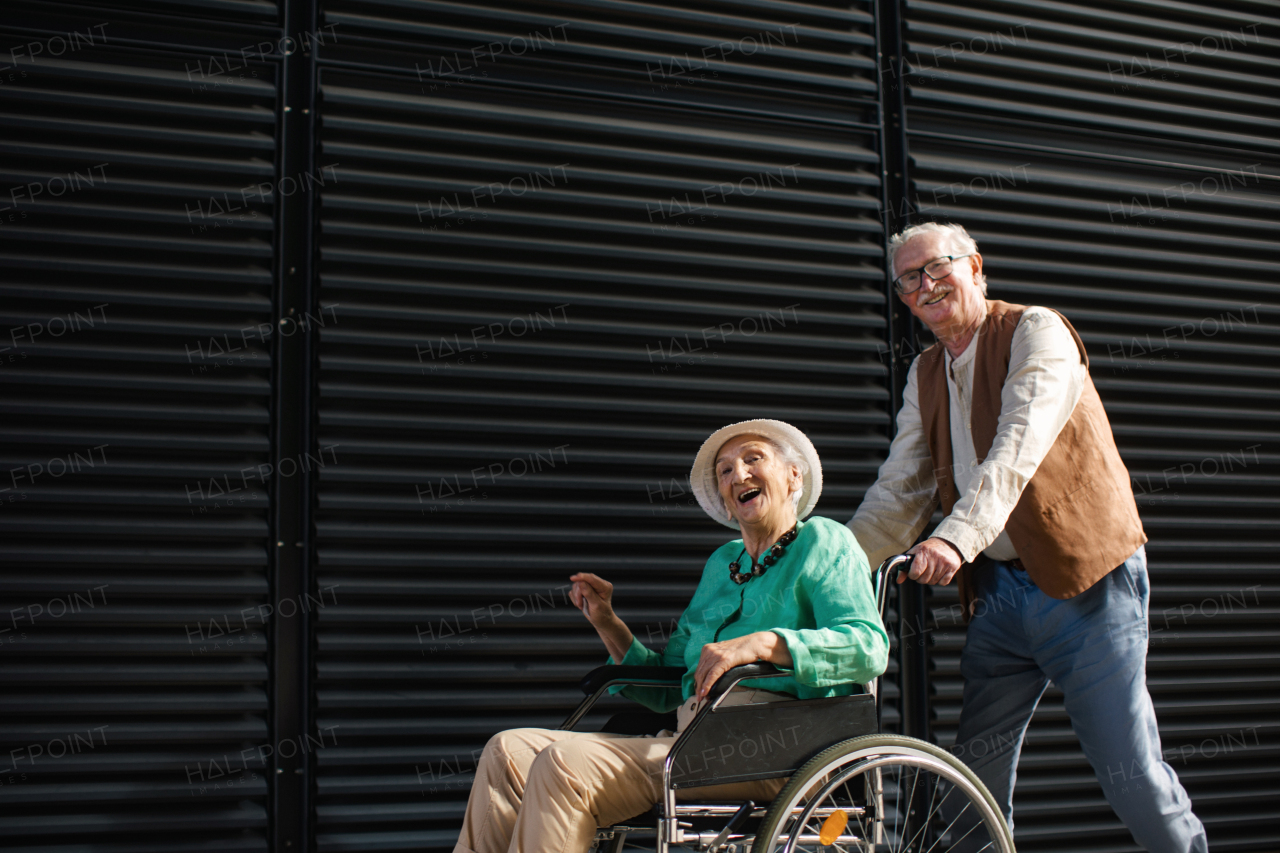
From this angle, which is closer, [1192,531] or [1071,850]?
[1071,850]

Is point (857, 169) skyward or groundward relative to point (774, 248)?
skyward

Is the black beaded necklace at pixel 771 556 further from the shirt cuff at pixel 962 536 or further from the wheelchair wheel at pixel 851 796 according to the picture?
the wheelchair wheel at pixel 851 796

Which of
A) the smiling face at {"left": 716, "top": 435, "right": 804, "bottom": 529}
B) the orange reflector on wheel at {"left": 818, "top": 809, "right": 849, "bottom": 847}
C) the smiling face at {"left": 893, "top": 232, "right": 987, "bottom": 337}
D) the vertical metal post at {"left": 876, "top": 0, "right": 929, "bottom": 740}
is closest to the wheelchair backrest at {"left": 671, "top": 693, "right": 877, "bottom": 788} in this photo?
the orange reflector on wheel at {"left": 818, "top": 809, "right": 849, "bottom": 847}

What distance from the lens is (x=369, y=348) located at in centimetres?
297

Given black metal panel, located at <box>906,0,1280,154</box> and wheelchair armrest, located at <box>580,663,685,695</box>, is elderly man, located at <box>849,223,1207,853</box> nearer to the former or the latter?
wheelchair armrest, located at <box>580,663,685,695</box>

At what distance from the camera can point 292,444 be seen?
2.91 m

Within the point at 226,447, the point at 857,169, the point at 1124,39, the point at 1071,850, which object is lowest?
the point at 1071,850

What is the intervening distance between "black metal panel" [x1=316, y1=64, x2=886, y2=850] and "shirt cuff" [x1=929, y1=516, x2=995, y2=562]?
1216 mm

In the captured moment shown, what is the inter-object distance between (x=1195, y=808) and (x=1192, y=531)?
0.96 metres

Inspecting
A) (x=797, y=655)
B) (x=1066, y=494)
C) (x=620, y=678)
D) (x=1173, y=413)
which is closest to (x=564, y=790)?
(x=620, y=678)

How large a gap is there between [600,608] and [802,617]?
53 cm

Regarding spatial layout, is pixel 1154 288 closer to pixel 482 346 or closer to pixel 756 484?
pixel 756 484

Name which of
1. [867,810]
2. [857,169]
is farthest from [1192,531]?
[867,810]

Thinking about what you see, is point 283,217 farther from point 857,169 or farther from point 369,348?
point 857,169
